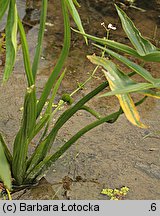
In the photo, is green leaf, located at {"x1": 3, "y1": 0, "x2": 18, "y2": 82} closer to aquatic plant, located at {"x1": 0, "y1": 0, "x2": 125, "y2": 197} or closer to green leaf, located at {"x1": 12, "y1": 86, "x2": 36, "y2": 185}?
aquatic plant, located at {"x1": 0, "y1": 0, "x2": 125, "y2": 197}

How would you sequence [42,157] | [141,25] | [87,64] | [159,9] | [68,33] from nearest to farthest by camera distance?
[68,33], [42,157], [87,64], [141,25], [159,9]

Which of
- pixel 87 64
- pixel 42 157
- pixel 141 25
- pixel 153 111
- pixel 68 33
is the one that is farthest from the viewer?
pixel 141 25

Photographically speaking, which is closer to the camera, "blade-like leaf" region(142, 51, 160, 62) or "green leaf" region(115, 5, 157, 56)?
"blade-like leaf" region(142, 51, 160, 62)

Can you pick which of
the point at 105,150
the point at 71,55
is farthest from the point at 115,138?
the point at 71,55

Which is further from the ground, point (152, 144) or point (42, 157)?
point (42, 157)

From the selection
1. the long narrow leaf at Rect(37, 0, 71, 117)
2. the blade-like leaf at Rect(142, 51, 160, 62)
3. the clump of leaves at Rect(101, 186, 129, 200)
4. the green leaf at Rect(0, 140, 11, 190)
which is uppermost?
the blade-like leaf at Rect(142, 51, 160, 62)

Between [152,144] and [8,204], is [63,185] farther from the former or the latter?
[152,144]

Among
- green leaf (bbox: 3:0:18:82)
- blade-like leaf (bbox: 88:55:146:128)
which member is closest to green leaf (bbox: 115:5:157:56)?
blade-like leaf (bbox: 88:55:146:128)

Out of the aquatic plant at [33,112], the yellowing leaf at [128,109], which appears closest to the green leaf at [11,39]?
the aquatic plant at [33,112]
